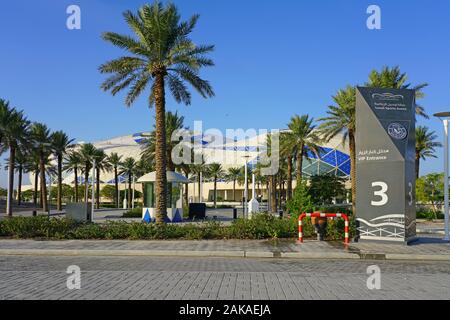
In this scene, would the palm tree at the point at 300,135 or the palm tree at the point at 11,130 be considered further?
the palm tree at the point at 300,135

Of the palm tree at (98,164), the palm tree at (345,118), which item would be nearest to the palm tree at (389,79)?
the palm tree at (345,118)

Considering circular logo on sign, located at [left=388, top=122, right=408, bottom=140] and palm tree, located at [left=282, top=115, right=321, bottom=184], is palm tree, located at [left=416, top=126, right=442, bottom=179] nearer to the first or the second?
palm tree, located at [left=282, top=115, right=321, bottom=184]

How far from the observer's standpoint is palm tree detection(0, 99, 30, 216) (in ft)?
133

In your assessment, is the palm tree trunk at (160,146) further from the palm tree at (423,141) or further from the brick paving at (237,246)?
the palm tree at (423,141)

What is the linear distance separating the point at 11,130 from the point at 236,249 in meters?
33.4

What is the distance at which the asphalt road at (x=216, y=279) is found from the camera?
7668mm

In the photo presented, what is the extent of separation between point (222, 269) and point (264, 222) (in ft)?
25.4

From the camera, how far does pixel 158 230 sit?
58.9ft

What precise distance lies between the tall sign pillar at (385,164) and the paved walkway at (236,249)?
30.0 inches

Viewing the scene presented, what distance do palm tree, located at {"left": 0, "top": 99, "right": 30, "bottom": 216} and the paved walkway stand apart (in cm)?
2725

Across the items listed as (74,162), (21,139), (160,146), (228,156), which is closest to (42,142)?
(21,139)

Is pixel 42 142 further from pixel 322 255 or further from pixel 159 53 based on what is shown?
pixel 322 255

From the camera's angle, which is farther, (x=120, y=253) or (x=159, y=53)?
(x=159, y=53)

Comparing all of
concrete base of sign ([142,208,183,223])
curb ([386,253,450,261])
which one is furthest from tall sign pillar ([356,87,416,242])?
concrete base of sign ([142,208,183,223])
